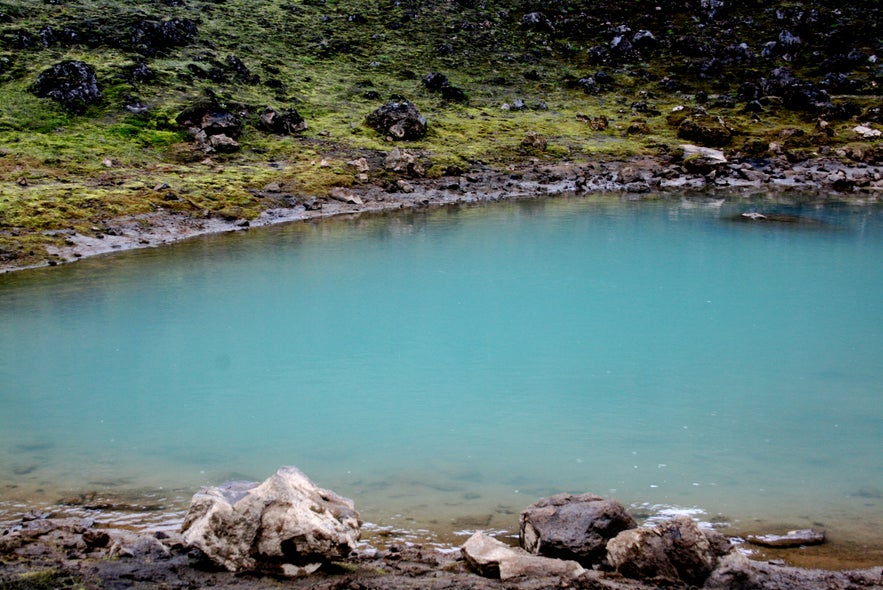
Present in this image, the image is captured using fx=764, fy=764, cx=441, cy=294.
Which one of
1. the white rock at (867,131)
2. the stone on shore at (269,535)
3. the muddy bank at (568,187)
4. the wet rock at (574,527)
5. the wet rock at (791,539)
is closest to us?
the stone on shore at (269,535)

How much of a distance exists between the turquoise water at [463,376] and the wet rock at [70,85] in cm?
1910

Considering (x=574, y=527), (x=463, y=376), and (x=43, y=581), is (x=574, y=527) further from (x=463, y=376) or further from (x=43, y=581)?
(x=463, y=376)

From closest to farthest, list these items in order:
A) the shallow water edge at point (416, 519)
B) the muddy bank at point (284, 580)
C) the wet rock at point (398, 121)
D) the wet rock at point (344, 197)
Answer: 1. the muddy bank at point (284, 580)
2. the shallow water edge at point (416, 519)
3. the wet rock at point (344, 197)
4. the wet rock at point (398, 121)

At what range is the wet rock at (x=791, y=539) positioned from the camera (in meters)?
8.27

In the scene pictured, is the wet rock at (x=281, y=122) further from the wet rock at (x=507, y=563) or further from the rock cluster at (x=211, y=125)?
the wet rock at (x=507, y=563)

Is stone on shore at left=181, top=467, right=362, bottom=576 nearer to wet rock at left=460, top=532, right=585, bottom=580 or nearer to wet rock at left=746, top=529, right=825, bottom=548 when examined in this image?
wet rock at left=460, top=532, right=585, bottom=580

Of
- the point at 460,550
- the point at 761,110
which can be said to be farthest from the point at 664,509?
the point at 761,110

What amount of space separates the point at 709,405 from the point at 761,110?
44.5 m

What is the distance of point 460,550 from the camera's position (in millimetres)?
8141

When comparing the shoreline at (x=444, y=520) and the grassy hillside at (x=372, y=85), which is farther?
the grassy hillside at (x=372, y=85)

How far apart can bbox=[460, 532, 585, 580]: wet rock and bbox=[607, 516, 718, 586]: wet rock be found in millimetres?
502

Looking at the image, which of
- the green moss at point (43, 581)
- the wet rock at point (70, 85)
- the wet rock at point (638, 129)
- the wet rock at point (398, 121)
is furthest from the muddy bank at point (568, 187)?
the green moss at point (43, 581)

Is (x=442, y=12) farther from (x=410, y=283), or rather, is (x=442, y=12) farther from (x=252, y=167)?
(x=410, y=283)

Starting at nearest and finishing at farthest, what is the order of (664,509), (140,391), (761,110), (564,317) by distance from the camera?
(664,509) < (140,391) < (564,317) < (761,110)
